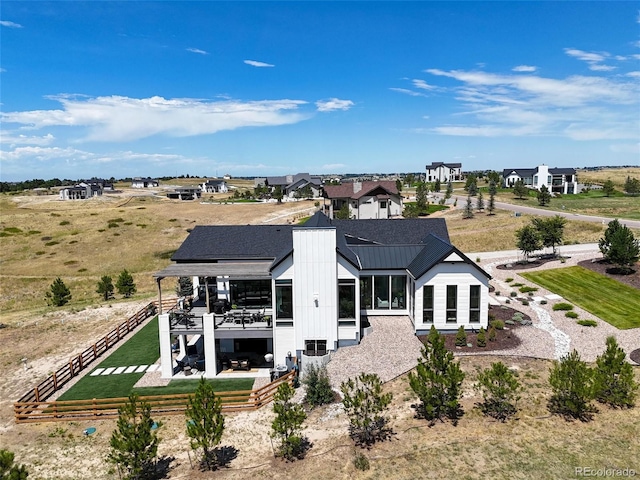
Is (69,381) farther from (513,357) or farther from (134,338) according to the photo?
(513,357)

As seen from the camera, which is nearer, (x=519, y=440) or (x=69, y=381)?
(x=519, y=440)

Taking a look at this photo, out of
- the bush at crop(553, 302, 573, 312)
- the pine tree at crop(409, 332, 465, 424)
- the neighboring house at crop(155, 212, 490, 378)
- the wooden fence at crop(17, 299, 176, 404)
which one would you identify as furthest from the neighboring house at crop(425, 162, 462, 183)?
the pine tree at crop(409, 332, 465, 424)

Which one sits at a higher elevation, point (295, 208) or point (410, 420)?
point (295, 208)

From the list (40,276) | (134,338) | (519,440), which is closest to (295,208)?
(40,276)

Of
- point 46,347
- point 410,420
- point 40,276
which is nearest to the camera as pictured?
point 410,420

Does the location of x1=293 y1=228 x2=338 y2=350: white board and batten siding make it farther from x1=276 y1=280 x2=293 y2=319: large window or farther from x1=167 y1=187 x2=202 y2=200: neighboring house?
x1=167 y1=187 x2=202 y2=200: neighboring house

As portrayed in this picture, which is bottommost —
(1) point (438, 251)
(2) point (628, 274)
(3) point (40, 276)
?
(3) point (40, 276)

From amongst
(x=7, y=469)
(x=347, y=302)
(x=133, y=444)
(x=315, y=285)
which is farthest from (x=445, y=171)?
(x=7, y=469)
